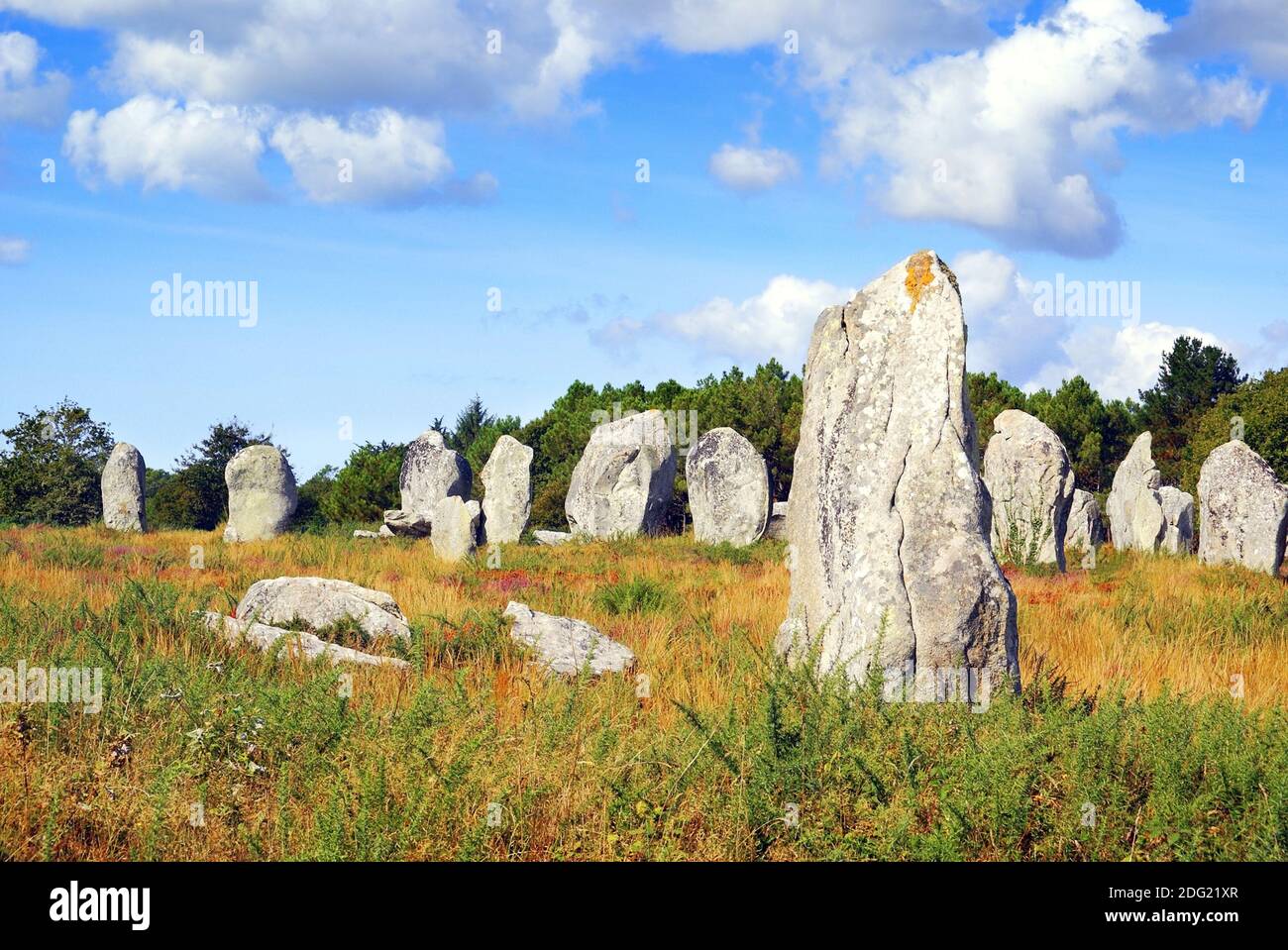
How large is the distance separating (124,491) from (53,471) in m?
9.01

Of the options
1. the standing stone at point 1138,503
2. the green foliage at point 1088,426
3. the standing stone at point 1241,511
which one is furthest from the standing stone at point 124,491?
the green foliage at point 1088,426

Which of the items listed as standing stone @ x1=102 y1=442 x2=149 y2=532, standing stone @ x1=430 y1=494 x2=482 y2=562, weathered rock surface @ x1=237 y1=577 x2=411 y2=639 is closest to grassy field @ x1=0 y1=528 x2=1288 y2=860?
weathered rock surface @ x1=237 y1=577 x2=411 y2=639

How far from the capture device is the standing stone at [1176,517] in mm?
28938

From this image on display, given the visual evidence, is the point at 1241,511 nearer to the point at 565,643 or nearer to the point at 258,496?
the point at 565,643

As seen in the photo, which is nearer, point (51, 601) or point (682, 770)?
point (682, 770)

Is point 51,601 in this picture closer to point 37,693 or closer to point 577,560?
point 37,693

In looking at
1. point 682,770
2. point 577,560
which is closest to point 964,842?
point 682,770

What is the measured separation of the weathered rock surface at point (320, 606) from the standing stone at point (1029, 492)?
41.0ft

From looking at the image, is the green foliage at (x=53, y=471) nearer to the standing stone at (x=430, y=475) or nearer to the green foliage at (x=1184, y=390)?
the standing stone at (x=430, y=475)

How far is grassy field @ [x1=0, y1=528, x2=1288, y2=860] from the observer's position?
5.37 meters

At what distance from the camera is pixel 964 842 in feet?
18.0

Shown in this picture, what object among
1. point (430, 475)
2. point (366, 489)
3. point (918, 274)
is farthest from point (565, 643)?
point (366, 489)

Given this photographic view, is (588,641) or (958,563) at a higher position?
(958,563)
